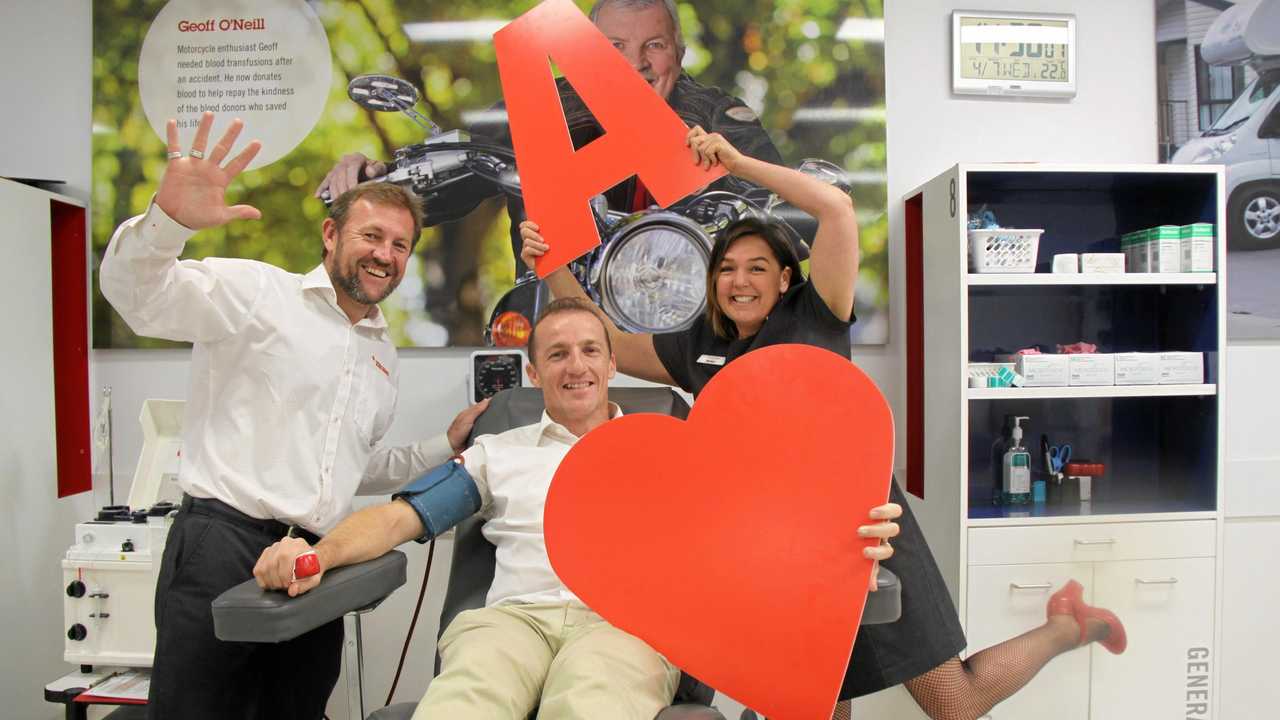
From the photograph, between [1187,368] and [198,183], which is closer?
[198,183]

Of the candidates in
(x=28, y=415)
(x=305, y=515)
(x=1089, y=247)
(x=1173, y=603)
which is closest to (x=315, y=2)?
(x=28, y=415)

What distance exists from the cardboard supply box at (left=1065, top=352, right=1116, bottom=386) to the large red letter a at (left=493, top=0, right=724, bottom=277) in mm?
1380

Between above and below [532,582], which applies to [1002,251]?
above

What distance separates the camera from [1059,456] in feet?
8.11

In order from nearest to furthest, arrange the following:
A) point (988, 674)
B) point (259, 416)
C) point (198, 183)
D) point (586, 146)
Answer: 1. point (198, 183)
2. point (586, 146)
3. point (259, 416)
4. point (988, 674)

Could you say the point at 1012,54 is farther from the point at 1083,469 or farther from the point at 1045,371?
the point at 1083,469

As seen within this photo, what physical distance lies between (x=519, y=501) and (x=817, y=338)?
76cm

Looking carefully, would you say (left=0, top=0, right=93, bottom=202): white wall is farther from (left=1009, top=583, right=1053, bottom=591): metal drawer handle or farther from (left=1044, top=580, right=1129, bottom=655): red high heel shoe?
(left=1044, top=580, right=1129, bottom=655): red high heel shoe

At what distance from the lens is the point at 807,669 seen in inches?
44.8

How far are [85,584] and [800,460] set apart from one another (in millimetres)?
2016

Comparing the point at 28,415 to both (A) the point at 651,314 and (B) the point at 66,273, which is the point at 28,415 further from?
(A) the point at 651,314

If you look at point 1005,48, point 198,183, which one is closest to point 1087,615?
point 1005,48

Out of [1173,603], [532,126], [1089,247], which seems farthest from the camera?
Answer: [1089,247]

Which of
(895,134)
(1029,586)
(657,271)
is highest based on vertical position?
(895,134)
